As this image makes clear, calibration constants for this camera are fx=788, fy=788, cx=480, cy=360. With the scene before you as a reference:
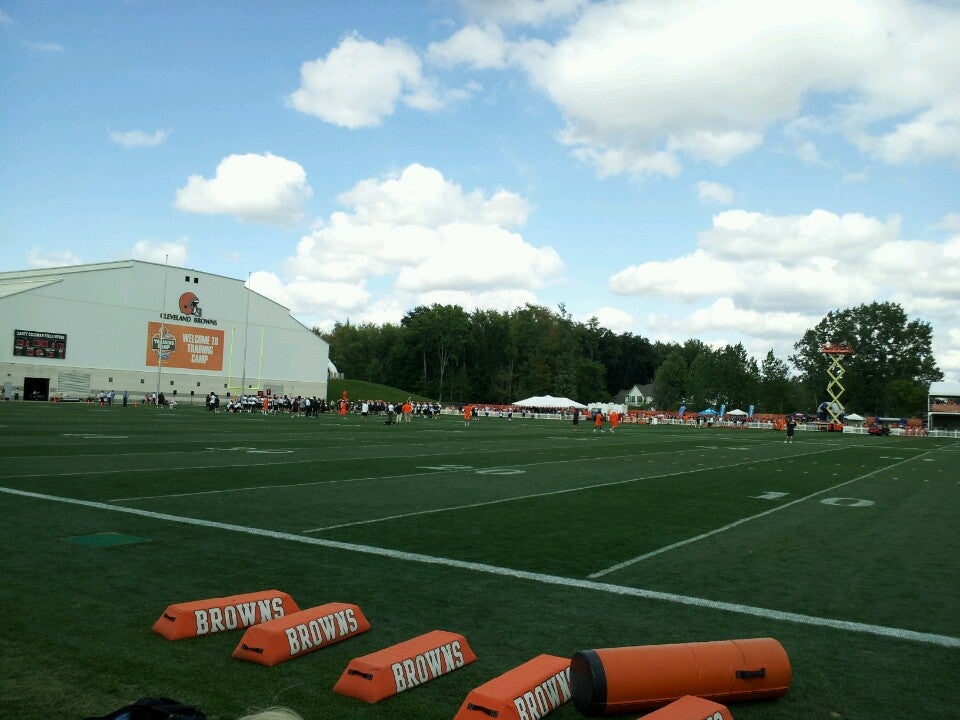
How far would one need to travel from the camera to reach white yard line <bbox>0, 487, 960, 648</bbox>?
6277 mm

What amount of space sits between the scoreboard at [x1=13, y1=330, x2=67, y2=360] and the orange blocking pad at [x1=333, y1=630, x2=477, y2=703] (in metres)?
67.2

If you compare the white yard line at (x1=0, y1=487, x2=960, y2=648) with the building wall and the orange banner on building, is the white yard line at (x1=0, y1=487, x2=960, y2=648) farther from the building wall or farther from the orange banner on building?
the orange banner on building

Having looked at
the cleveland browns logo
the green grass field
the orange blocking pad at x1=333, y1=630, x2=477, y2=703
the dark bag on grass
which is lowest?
the green grass field

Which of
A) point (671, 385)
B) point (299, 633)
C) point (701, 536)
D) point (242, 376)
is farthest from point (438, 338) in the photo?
point (299, 633)

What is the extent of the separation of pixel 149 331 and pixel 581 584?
7057cm

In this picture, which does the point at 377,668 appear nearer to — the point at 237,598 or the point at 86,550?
the point at 237,598

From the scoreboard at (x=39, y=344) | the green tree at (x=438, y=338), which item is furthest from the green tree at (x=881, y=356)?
the scoreboard at (x=39, y=344)

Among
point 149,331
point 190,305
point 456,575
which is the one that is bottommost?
point 456,575

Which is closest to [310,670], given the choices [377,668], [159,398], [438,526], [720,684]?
[377,668]

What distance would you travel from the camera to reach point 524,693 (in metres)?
4.29

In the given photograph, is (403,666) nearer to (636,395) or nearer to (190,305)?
(190,305)

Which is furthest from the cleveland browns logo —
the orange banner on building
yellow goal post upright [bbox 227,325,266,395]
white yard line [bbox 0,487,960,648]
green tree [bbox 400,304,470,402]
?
white yard line [bbox 0,487,960,648]

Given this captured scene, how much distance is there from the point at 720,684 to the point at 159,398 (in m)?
65.4

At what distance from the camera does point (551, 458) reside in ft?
78.9
